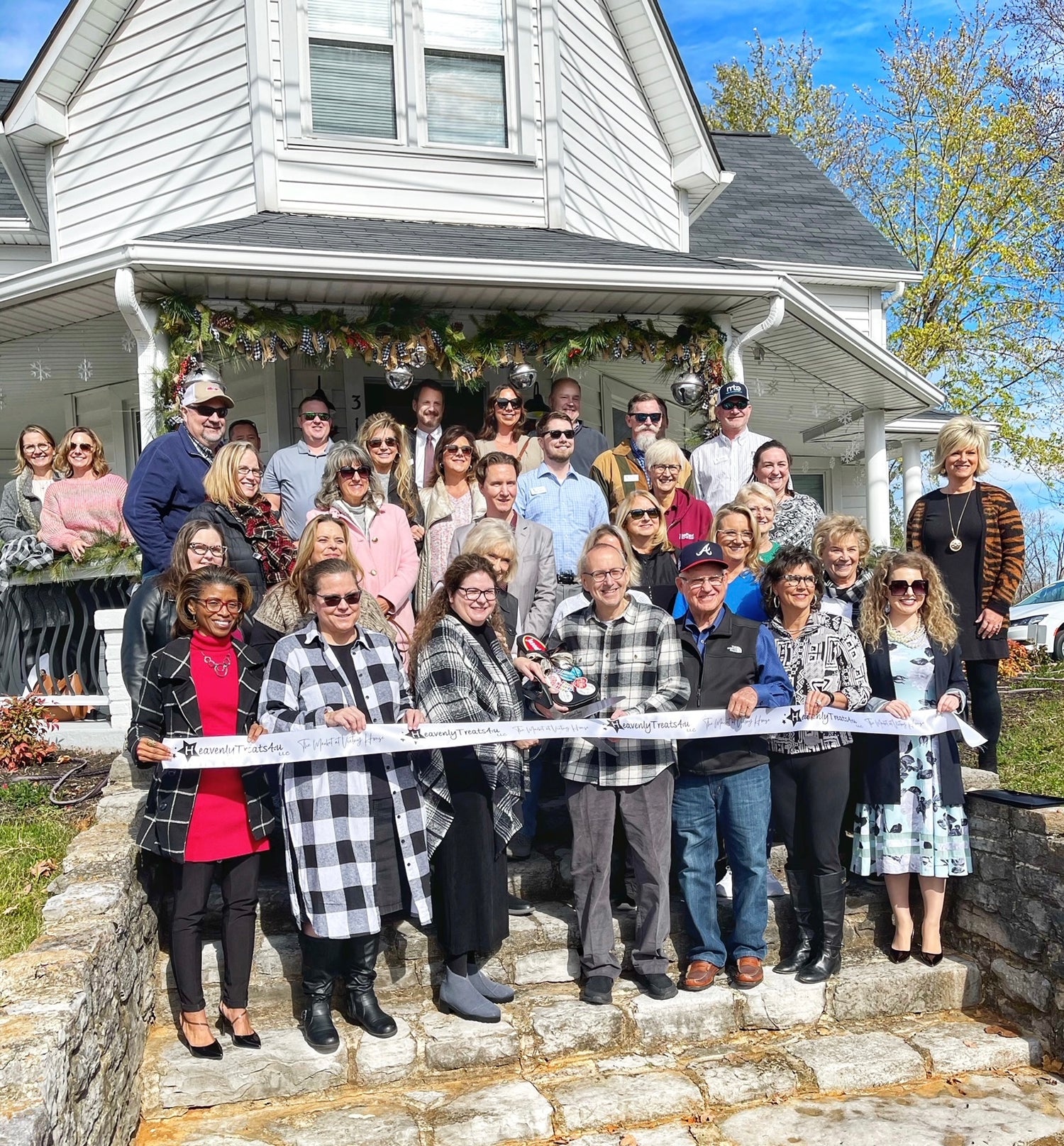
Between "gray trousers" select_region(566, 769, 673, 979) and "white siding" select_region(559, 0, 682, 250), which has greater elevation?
"white siding" select_region(559, 0, 682, 250)

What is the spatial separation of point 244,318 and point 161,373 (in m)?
0.71

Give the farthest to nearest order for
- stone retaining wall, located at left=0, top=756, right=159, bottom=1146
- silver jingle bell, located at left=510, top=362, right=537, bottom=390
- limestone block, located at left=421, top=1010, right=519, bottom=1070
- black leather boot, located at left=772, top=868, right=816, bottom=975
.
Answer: silver jingle bell, located at left=510, top=362, right=537, bottom=390
black leather boot, located at left=772, top=868, right=816, bottom=975
limestone block, located at left=421, top=1010, right=519, bottom=1070
stone retaining wall, located at left=0, top=756, right=159, bottom=1146

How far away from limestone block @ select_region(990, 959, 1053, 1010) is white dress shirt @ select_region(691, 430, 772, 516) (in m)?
3.10

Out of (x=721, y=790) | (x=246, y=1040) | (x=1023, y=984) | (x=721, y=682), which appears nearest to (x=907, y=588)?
(x=721, y=682)

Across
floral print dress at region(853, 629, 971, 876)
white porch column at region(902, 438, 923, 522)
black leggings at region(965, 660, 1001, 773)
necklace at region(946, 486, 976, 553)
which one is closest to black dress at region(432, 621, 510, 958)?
floral print dress at region(853, 629, 971, 876)

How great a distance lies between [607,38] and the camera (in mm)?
9781

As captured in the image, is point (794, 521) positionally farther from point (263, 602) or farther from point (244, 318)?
point (244, 318)

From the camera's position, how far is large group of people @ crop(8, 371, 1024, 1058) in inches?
161

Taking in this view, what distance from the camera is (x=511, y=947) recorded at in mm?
4711

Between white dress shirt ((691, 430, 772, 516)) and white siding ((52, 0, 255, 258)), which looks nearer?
white dress shirt ((691, 430, 772, 516))

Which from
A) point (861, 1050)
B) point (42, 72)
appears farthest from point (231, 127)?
point (861, 1050)

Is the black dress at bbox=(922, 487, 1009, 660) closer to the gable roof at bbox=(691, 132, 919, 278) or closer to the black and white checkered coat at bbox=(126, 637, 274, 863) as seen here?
the black and white checkered coat at bbox=(126, 637, 274, 863)

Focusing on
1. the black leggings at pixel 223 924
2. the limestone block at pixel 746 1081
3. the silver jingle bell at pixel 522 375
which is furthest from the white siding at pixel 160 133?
the limestone block at pixel 746 1081

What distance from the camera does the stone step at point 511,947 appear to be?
442cm
